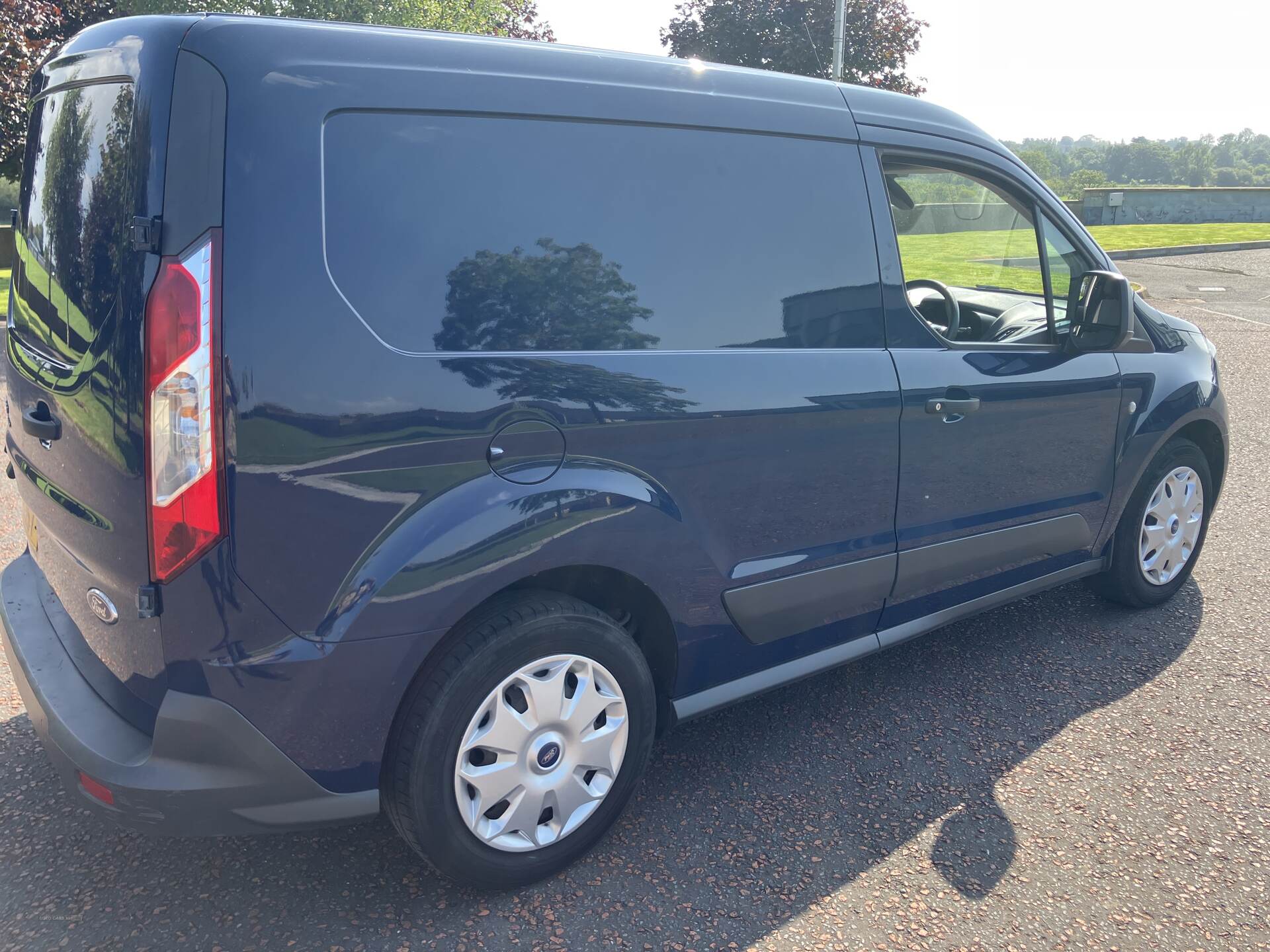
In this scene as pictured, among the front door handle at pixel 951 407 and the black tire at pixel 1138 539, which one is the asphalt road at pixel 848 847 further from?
the front door handle at pixel 951 407

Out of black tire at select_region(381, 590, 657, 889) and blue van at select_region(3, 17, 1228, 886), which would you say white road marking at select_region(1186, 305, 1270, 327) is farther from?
black tire at select_region(381, 590, 657, 889)

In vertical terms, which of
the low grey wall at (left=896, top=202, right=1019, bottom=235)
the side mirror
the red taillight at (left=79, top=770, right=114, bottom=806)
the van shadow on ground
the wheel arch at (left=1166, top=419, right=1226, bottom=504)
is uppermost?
the low grey wall at (left=896, top=202, right=1019, bottom=235)

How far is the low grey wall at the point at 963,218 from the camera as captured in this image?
11.2 ft

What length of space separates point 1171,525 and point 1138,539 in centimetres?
26

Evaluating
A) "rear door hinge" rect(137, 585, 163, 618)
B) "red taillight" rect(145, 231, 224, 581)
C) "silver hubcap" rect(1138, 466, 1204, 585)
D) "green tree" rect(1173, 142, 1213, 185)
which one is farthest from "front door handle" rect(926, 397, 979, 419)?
"green tree" rect(1173, 142, 1213, 185)

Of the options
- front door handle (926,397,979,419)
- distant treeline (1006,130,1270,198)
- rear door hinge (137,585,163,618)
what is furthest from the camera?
distant treeline (1006,130,1270,198)

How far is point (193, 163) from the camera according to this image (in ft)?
6.47

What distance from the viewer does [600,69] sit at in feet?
8.26

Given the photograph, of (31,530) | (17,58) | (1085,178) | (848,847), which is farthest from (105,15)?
(1085,178)

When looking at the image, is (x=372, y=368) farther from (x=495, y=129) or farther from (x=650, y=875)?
(x=650, y=875)

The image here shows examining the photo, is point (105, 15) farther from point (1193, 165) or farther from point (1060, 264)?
point (1193, 165)

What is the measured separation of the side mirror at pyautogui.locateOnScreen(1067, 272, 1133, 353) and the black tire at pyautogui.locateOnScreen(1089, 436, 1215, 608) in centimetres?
79

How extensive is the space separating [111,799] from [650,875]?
130cm

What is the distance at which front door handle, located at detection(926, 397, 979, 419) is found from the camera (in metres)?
3.13
